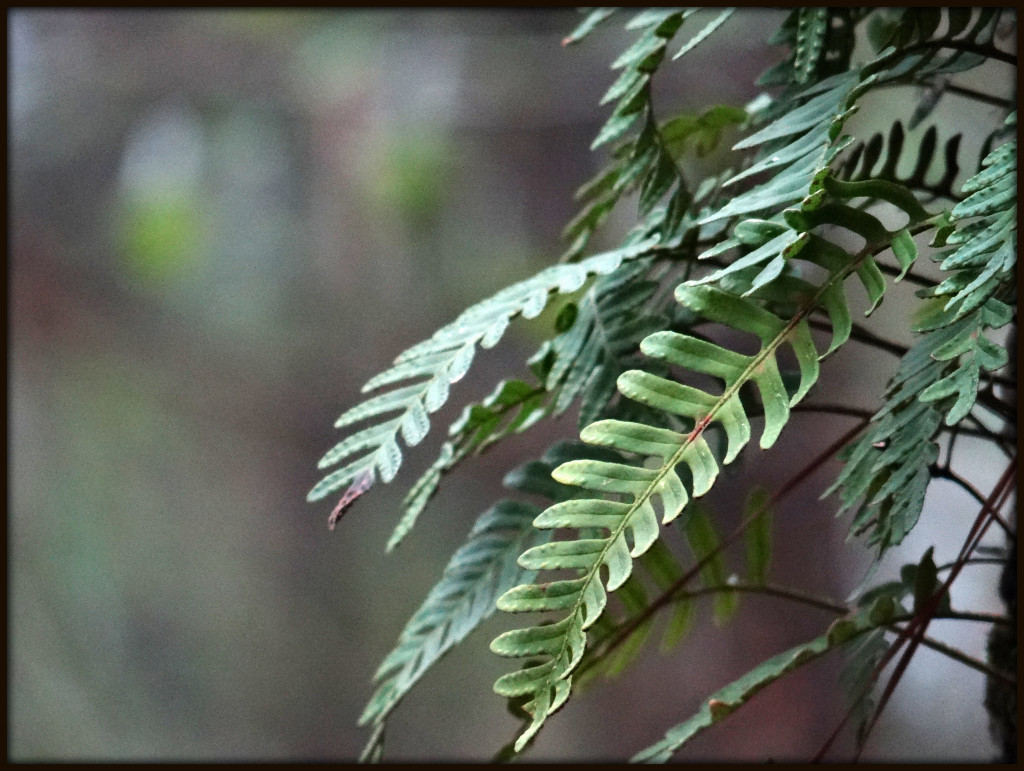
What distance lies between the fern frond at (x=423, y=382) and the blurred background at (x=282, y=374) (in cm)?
137

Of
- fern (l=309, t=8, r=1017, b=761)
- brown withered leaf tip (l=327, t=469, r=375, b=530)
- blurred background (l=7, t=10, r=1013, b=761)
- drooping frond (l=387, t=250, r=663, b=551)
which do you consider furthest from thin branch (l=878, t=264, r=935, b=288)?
blurred background (l=7, t=10, r=1013, b=761)

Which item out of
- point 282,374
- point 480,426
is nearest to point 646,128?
point 480,426

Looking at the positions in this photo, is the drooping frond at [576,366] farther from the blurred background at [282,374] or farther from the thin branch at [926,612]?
the blurred background at [282,374]

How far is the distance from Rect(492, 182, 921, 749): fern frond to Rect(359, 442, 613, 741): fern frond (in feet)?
0.44

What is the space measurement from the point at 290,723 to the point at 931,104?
6.91 ft

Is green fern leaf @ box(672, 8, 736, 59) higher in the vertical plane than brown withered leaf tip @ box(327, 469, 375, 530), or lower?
higher

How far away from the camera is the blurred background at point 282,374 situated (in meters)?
2.04

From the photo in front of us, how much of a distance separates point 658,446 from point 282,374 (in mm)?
2061

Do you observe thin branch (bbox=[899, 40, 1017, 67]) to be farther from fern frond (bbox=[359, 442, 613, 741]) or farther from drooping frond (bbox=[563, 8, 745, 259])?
fern frond (bbox=[359, 442, 613, 741])

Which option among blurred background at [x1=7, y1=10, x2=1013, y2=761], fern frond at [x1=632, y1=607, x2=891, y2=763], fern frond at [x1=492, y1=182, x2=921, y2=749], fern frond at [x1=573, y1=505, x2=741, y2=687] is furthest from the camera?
blurred background at [x1=7, y1=10, x2=1013, y2=761]

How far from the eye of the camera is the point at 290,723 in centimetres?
228

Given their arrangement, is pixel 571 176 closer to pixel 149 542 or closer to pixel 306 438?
pixel 306 438

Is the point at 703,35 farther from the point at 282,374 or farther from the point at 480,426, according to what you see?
the point at 282,374

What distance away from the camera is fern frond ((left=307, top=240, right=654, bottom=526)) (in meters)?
0.42
